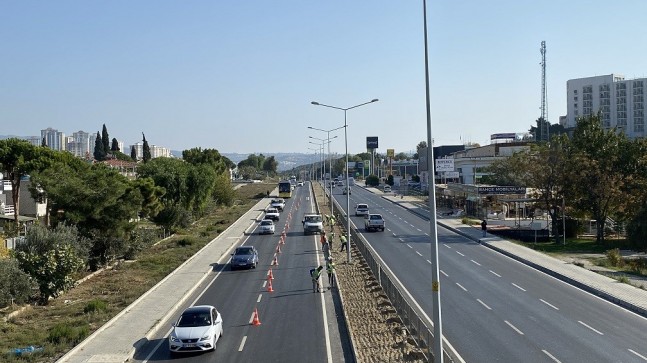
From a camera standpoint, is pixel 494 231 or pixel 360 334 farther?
pixel 494 231

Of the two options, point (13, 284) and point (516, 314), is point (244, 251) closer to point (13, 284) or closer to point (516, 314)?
point (13, 284)

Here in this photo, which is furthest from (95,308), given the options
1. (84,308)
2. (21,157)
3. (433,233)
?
(21,157)

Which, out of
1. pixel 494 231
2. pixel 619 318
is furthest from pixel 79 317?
pixel 494 231

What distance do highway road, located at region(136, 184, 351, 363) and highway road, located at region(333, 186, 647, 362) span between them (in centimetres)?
383

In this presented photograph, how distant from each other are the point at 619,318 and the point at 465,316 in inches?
206

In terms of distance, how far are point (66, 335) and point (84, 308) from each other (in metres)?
5.36

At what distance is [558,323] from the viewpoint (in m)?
22.0

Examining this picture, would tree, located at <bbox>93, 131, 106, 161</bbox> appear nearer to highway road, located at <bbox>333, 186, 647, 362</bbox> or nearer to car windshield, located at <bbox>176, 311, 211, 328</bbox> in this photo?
highway road, located at <bbox>333, 186, 647, 362</bbox>

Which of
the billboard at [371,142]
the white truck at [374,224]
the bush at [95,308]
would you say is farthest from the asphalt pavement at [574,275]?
the billboard at [371,142]

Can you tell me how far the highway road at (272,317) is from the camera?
18.3 metres

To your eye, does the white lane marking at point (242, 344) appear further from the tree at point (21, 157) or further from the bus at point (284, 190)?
the bus at point (284, 190)

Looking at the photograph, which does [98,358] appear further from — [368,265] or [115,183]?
[115,183]

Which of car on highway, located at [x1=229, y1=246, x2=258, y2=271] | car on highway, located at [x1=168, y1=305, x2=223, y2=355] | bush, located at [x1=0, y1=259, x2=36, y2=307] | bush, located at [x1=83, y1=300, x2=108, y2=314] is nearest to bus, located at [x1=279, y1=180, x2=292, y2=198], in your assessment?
car on highway, located at [x1=229, y1=246, x2=258, y2=271]

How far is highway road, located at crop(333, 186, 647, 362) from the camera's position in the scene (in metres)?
18.4
